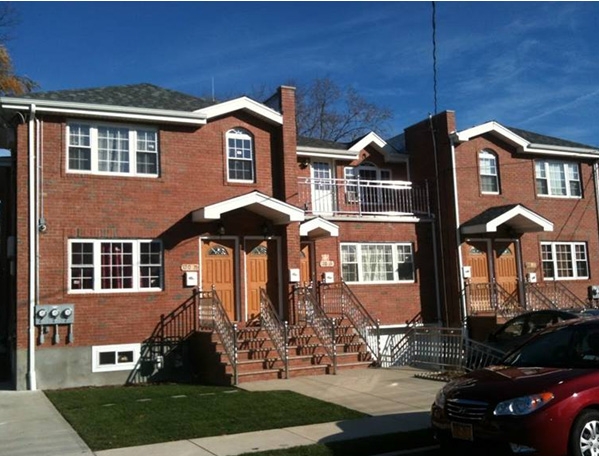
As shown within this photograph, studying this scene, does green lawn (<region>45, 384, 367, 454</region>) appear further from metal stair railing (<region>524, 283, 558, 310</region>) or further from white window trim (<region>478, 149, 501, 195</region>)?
white window trim (<region>478, 149, 501, 195</region>)

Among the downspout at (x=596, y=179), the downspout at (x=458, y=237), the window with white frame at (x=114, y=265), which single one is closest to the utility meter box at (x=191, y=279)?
the window with white frame at (x=114, y=265)

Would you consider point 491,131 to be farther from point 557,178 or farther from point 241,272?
point 241,272

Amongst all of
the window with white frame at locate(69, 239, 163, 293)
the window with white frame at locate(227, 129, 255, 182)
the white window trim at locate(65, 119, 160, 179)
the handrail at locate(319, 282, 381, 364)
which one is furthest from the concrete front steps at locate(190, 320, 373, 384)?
the white window trim at locate(65, 119, 160, 179)

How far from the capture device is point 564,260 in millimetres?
23328

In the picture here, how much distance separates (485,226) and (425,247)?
210 centimetres

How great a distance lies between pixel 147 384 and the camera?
15320 mm

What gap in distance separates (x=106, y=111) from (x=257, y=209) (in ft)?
14.8

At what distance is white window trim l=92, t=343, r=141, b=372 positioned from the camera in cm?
1519

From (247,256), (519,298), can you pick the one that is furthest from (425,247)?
(247,256)

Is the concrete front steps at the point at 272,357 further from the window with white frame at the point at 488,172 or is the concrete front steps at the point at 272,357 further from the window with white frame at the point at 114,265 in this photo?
the window with white frame at the point at 488,172

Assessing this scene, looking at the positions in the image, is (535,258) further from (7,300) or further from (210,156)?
(7,300)

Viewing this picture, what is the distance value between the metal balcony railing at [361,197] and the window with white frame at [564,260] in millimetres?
4783

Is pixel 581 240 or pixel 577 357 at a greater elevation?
pixel 581 240

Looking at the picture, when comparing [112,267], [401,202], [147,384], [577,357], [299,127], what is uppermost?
[299,127]
